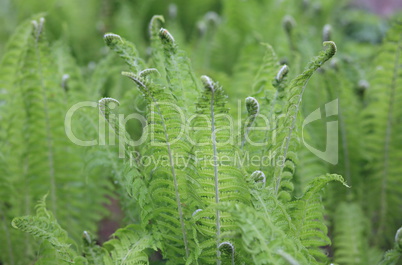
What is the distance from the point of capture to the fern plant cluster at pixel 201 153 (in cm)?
110

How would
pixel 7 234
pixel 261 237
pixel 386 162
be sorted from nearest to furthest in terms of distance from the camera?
pixel 261 237 → pixel 7 234 → pixel 386 162

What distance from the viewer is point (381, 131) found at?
6.10 feet

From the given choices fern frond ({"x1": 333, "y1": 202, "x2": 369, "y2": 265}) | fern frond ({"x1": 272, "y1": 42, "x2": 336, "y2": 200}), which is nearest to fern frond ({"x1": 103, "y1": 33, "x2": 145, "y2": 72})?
fern frond ({"x1": 272, "y1": 42, "x2": 336, "y2": 200})

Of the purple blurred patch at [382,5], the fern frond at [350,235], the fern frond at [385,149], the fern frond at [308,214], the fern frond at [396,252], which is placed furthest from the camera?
the purple blurred patch at [382,5]

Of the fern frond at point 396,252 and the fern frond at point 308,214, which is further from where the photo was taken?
the fern frond at point 308,214

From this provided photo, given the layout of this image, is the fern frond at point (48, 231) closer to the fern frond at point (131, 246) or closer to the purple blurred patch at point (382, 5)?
the fern frond at point (131, 246)

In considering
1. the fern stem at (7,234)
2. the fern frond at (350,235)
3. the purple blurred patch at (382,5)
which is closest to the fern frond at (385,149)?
the fern frond at (350,235)

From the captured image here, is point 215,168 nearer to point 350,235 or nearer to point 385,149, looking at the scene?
point 350,235

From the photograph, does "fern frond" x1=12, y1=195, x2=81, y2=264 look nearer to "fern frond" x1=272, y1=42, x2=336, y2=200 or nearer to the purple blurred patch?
"fern frond" x1=272, y1=42, x2=336, y2=200

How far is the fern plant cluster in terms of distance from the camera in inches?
43.1

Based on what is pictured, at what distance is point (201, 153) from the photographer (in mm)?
1112

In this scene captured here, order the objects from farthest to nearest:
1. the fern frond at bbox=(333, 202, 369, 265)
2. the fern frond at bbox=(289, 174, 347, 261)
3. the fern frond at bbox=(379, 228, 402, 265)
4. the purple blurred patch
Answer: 1. the purple blurred patch
2. the fern frond at bbox=(333, 202, 369, 265)
3. the fern frond at bbox=(289, 174, 347, 261)
4. the fern frond at bbox=(379, 228, 402, 265)

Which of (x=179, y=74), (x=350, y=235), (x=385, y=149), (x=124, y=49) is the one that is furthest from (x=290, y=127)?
(x=385, y=149)

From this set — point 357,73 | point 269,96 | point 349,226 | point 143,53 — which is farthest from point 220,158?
point 143,53
